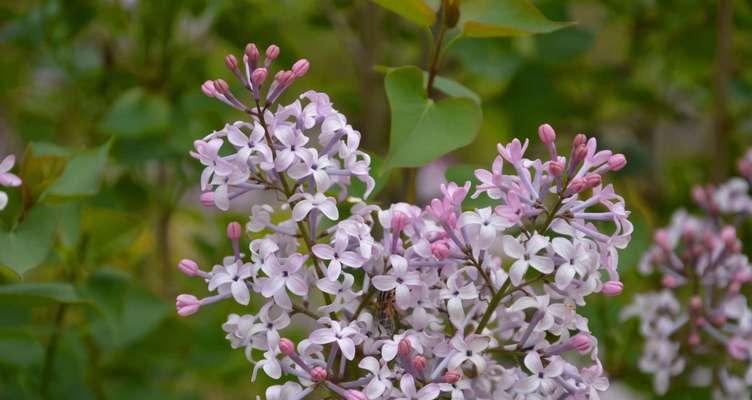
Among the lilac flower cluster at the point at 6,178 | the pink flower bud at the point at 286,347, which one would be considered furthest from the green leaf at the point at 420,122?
the lilac flower cluster at the point at 6,178

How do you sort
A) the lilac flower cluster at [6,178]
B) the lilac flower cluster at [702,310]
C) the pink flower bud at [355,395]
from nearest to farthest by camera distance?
the pink flower bud at [355,395]
the lilac flower cluster at [6,178]
the lilac flower cluster at [702,310]

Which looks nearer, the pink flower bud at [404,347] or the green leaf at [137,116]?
the pink flower bud at [404,347]

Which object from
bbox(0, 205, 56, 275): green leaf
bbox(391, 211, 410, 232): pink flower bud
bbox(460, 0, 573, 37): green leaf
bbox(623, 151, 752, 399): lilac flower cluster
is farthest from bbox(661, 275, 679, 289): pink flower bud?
bbox(0, 205, 56, 275): green leaf

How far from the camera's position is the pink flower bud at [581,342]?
→ 587 millimetres

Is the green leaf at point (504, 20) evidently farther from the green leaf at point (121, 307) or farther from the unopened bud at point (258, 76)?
the green leaf at point (121, 307)

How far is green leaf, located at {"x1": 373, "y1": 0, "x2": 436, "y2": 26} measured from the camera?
696 millimetres

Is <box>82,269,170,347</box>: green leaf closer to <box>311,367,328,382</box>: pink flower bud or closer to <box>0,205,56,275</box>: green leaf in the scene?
<box>0,205,56,275</box>: green leaf

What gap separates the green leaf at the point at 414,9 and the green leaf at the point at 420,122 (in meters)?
0.04

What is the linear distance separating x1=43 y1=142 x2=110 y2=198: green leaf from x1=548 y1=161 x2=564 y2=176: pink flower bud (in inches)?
14.0

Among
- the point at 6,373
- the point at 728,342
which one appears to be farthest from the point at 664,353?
the point at 6,373

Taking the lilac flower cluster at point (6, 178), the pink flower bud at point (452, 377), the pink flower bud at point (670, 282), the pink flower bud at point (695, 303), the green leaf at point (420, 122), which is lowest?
the pink flower bud at point (670, 282)

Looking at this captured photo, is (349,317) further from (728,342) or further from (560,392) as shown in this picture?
(728,342)

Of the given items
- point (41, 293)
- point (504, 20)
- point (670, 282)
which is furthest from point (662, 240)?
point (41, 293)

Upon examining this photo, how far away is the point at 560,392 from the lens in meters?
0.59
